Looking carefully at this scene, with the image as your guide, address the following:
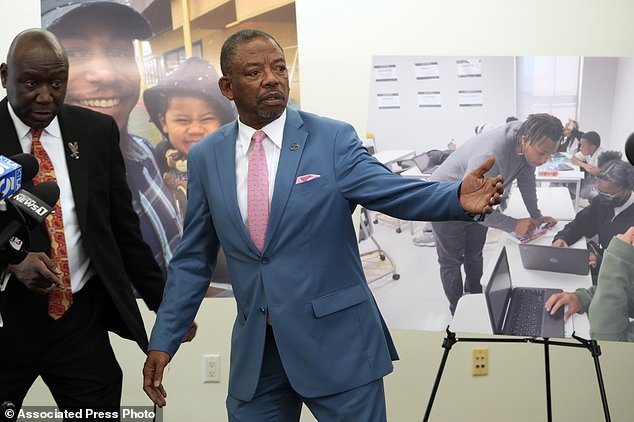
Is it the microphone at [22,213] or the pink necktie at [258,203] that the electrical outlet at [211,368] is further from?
the microphone at [22,213]

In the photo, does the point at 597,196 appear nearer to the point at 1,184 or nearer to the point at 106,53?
the point at 106,53

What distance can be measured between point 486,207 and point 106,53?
261 cm

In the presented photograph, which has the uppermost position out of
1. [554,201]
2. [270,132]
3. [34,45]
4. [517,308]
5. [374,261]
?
[34,45]

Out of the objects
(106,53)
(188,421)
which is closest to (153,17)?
(106,53)

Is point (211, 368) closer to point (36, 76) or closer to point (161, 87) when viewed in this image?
point (161, 87)

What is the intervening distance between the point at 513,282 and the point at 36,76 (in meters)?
2.05

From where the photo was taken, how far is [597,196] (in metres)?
3.44

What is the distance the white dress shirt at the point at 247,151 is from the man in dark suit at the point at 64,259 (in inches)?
16.8

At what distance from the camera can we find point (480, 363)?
4195mm

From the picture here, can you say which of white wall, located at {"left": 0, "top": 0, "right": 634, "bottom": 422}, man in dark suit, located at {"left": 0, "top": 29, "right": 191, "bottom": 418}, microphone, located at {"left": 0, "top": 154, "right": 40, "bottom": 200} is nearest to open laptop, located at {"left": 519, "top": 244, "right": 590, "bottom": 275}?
white wall, located at {"left": 0, "top": 0, "right": 634, "bottom": 422}

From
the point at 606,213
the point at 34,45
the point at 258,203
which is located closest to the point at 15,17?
the point at 34,45

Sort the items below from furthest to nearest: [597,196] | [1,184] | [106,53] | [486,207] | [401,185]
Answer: [106,53], [597,196], [401,185], [486,207], [1,184]

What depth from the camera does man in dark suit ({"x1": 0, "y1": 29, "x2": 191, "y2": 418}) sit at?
2.26 m

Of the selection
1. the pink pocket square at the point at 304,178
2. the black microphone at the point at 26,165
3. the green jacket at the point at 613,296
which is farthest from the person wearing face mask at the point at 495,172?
the black microphone at the point at 26,165
